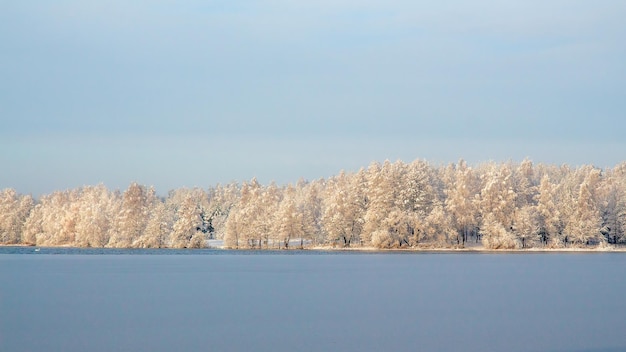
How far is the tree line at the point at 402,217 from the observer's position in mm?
98875

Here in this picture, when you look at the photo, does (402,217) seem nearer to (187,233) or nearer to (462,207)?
(462,207)

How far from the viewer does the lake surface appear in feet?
72.1

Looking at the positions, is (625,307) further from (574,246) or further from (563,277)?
(574,246)

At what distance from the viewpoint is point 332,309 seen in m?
29.9

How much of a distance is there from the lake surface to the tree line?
50587 millimetres

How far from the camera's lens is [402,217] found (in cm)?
9725

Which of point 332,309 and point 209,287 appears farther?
point 209,287

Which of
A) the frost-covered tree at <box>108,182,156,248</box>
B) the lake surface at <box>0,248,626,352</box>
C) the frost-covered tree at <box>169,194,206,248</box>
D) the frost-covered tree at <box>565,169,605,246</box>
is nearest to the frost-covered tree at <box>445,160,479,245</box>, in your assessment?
the frost-covered tree at <box>565,169,605,246</box>

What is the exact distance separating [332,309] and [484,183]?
8120 cm

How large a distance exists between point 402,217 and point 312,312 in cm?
6933

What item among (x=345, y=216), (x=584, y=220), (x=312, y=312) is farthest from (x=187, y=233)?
(x=312, y=312)

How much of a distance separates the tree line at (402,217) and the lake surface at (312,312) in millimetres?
50587

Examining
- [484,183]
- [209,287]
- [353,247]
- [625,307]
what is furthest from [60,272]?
[484,183]

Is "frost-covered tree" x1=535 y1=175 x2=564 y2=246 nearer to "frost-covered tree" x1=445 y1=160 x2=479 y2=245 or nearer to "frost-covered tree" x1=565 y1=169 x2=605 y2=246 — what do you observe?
"frost-covered tree" x1=565 y1=169 x2=605 y2=246
